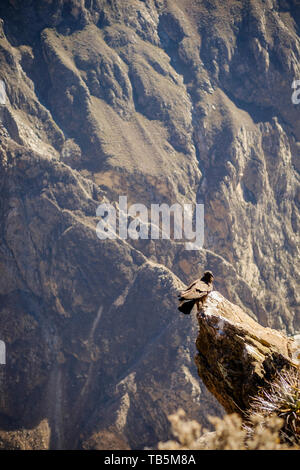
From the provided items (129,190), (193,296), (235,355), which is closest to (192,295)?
(193,296)

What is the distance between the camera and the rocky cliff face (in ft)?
173

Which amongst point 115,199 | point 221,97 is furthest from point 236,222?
point 221,97

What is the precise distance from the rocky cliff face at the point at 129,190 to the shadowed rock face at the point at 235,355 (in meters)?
40.1

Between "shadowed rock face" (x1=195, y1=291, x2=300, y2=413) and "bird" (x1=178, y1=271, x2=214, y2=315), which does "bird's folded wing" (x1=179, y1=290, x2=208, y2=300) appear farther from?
"shadowed rock face" (x1=195, y1=291, x2=300, y2=413)

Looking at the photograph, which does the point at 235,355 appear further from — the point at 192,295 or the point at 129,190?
the point at 129,190

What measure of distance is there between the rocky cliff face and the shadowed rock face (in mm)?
40083

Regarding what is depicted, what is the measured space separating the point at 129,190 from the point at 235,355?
2116 inches

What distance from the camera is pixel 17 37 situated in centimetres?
6894

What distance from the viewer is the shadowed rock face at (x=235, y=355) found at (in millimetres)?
10742

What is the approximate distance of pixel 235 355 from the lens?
11430 mm

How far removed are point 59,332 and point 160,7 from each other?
67471mm

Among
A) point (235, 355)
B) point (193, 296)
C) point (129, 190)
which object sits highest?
point (129, 190)

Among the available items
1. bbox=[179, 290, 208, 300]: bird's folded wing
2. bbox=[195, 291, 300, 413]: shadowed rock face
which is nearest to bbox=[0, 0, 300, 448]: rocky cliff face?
bbox=[195, 291, 300, 413]: shadowed rock face
